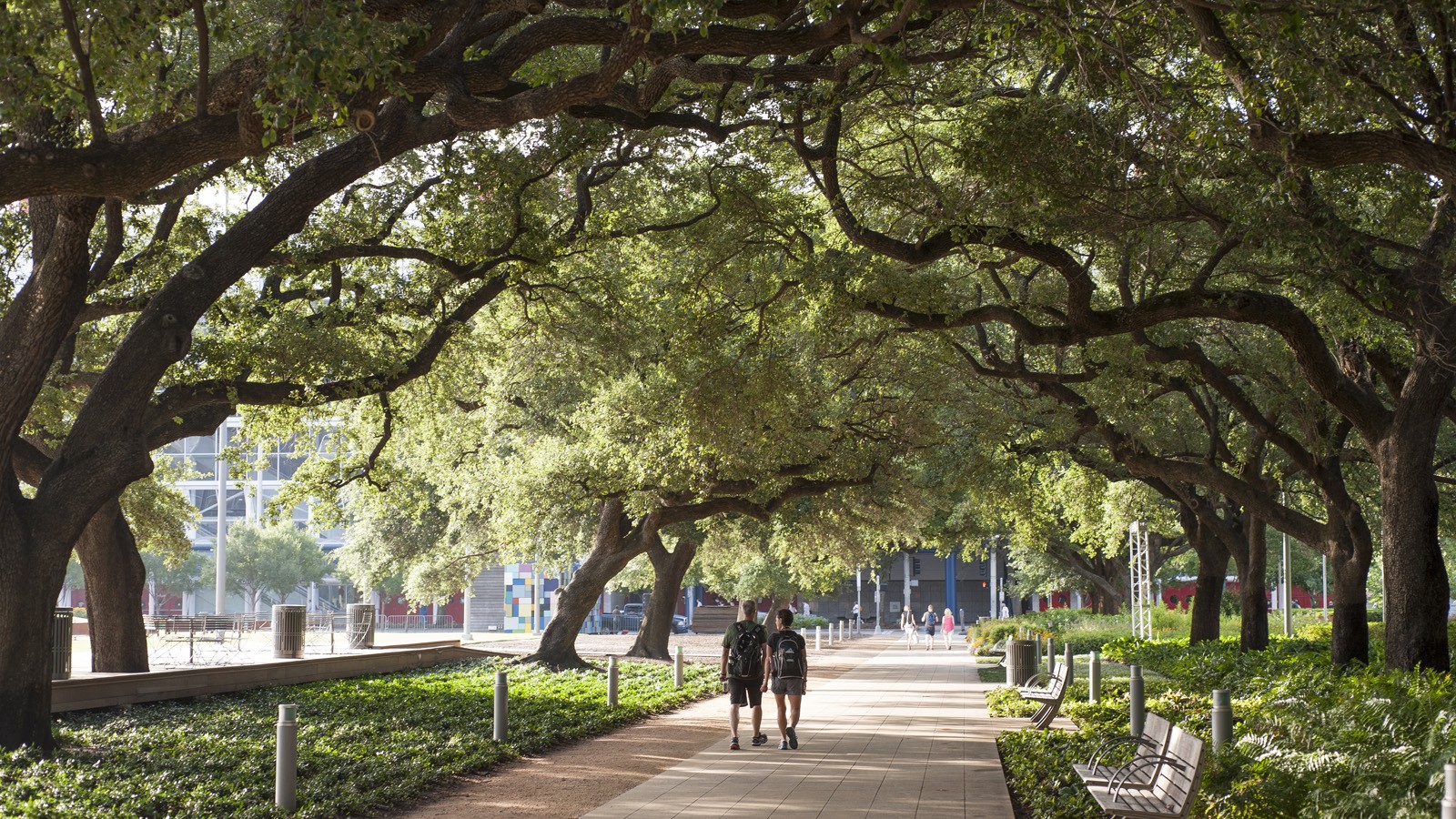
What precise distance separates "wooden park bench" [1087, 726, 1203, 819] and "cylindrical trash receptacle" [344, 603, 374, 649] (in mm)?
22205

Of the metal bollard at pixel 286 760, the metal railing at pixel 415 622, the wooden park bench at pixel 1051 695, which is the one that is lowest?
the metal railing at pixel 415 622

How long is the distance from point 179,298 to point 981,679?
20138 millimetres

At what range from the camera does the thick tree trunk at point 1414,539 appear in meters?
13.9

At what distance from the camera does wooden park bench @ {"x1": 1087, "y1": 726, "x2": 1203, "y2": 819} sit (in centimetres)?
786

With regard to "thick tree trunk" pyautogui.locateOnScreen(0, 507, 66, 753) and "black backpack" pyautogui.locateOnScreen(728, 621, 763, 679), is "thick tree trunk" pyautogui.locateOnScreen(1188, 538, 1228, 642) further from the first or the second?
"thick tree trunk" pyautogui.locateOnScreen(0, 507, 66, 753)

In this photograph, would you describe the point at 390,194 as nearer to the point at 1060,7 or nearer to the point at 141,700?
the point at 141,700

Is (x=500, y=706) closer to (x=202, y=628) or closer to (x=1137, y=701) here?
(x=1137, y=701)

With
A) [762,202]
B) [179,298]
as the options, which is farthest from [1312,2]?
[179,298]

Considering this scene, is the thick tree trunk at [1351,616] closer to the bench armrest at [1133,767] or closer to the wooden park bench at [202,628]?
the bench armrest at [1133,767]

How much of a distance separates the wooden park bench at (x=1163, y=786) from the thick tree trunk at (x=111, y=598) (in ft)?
50.6

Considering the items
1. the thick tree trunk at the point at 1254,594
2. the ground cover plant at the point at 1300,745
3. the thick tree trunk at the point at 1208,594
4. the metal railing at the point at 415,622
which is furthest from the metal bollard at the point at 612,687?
the metal railing at the point at 415,622

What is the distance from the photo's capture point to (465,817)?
10.4 meters

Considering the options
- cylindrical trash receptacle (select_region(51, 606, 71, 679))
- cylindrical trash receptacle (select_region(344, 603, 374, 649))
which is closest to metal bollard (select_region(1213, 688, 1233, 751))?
cylindrical trash receptacle (select_region(51, 606, 71, 679))

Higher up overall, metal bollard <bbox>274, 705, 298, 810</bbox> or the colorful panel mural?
metal bollard <bbox>274, 705, 298, 810</bbox>
